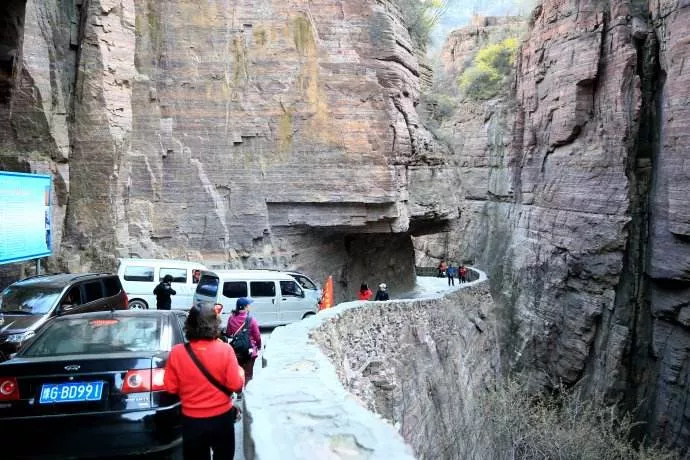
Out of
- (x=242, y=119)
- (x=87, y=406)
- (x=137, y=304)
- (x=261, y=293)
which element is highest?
(x=242, y=119)

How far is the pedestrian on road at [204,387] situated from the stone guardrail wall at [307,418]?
18 cm

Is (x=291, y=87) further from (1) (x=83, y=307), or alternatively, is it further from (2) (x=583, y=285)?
(2) (x=583, y=285)

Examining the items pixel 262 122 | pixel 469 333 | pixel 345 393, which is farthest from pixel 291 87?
pixel 345 393

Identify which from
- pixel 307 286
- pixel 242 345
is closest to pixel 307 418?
pixel 242 345

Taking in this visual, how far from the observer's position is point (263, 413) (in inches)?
155

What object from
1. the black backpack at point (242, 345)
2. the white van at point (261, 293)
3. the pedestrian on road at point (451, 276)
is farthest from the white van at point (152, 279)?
the pedestrian on road at point (451, 276)

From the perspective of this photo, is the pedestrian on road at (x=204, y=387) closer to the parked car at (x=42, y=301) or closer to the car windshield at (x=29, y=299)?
the parked car at (x=42, y=301)

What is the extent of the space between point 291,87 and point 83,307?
1031 cm

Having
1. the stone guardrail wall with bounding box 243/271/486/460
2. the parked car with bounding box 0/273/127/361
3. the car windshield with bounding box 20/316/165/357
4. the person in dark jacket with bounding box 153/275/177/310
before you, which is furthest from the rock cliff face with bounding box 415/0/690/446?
the car windshield with bounding box 20/316/165/357

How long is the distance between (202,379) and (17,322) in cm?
649

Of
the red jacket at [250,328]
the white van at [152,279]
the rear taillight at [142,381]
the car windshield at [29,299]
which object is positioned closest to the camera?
the rear taillight at [142,381]

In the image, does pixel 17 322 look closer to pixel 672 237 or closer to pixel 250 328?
pixel 250 328

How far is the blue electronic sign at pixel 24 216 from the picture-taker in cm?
1160

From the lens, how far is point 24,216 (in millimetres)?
12289
